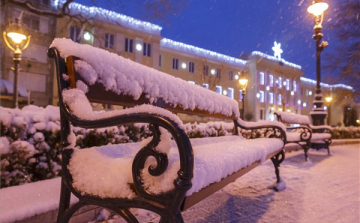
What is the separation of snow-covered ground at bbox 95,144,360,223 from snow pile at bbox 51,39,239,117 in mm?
1090

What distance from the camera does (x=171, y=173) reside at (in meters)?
1.14

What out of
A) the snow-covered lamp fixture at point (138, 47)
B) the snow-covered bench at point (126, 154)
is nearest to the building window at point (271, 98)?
the snow-covered lamp fixture at point (138, 47)

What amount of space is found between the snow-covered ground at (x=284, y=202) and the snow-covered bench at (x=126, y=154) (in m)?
0.88

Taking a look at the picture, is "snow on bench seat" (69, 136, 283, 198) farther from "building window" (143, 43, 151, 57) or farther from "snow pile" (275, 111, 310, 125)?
"building window" (143, 43, 151, 57)

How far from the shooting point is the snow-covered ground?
2.55m

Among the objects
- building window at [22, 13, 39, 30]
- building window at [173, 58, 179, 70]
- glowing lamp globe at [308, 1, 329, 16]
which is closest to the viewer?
glowing lamp globe at [308, 1, 329, 16]

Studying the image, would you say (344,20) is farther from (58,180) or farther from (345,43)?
(58,180)

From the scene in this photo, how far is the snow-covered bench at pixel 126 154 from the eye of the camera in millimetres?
1137

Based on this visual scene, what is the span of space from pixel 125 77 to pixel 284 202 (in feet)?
7.79

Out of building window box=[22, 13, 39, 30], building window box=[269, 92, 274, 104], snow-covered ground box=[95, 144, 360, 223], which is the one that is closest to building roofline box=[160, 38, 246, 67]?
building window box=[269, 92, 274, 104]

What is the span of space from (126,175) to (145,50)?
29.1m

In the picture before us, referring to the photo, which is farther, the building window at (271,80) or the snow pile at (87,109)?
the building window at (271,80)

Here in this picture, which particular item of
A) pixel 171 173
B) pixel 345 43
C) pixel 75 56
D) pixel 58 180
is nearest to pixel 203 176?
pixel 171 173

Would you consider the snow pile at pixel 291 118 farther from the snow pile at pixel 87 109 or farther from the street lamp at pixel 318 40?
the snow pile at pixel 87 109
